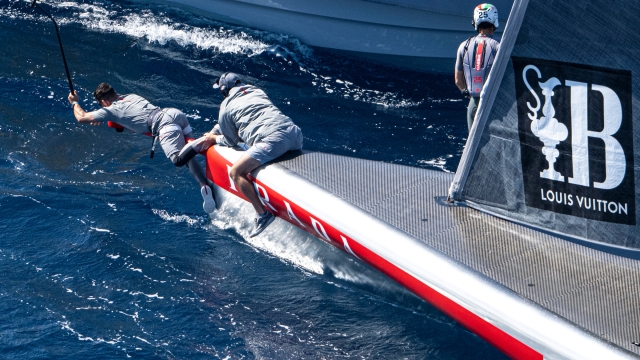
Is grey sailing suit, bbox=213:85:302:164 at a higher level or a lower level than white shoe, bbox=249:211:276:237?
higher

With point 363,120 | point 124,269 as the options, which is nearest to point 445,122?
point 363,120

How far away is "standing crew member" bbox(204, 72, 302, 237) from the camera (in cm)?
559

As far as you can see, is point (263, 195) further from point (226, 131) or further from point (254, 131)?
point (226, 131)

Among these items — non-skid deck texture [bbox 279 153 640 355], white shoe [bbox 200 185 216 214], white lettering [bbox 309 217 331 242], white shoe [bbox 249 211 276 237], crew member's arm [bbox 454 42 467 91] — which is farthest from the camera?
white shoe [bbox 200 185 216 214]

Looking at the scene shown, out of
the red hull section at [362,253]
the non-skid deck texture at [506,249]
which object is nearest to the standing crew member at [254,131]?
the red hull section at [362,253]

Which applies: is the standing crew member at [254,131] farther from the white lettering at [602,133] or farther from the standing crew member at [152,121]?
the white lettering at [602,133]

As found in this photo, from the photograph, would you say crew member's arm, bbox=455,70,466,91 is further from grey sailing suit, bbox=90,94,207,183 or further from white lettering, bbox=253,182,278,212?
grey sailing suit, bbox=90,94,207,183

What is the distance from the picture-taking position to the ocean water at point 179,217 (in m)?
4.68

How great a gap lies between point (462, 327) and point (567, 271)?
2.59 ft

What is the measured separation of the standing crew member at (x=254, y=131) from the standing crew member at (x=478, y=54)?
1428mm

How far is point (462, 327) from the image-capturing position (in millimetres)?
4773

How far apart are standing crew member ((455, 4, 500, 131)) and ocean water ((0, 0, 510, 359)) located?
1.13 meters

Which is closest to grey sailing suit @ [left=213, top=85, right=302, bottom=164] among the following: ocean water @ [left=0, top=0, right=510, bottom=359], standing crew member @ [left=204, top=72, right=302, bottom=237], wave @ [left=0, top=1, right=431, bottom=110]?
standing crew member @ [left=204, top=72, right=302, bottom=237]

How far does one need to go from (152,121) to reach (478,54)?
2764 millimetres
